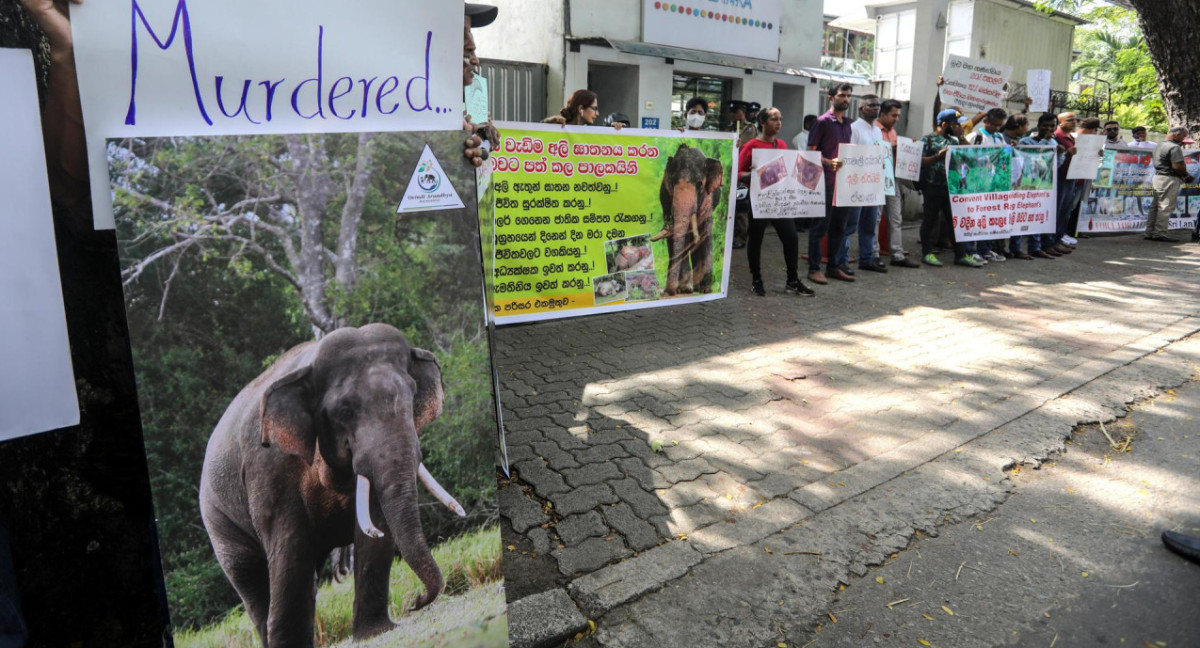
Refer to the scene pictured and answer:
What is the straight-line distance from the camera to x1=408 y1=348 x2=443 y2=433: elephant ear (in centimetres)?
192

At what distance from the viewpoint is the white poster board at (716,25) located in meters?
15.0

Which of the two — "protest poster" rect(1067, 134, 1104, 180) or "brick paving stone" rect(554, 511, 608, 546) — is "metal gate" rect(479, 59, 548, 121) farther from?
"brick paving stone" rect(554, 511, 608, 546)


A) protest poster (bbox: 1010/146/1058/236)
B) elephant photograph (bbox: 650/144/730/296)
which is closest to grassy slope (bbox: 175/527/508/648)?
elephant photograph (bbox: 650/144/730/296)

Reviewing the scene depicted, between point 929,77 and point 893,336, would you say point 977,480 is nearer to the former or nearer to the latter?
point 893,336

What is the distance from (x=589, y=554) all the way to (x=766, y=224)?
18.1 feet

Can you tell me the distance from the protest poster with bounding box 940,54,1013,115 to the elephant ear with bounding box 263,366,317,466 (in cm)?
1163

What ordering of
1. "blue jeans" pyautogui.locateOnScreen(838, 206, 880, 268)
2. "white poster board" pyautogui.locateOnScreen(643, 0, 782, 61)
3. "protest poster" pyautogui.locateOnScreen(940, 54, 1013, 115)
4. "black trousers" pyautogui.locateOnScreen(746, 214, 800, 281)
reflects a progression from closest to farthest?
"black trousers" pyautogui.locateOnScreen(746, 214, 800, 281) < "blue jeans" pyautogui.locateOnScreen(838, 206, 880, 268) < "protest poster" pyautogui.locateOnScreen(940, 54, 1013, 115) < "white poster board" pyautogui.locateOnScreen(643, 0, 782, 61)

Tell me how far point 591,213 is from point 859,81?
1619 cm

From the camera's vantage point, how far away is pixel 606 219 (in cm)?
596

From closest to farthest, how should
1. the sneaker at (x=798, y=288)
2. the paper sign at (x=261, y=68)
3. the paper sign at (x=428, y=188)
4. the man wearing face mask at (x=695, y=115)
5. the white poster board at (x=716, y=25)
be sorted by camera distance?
the paper sign at (x=261, y=68) → the paper sign at (x=428, y=188) → the sneaker at (x=798, y=288) → the man wearing face mask at (x=695, y=115) → the white poster board at (x=716, y=25)

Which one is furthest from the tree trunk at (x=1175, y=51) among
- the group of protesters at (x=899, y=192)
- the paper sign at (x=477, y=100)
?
the paper sign at (x=477, y=100)

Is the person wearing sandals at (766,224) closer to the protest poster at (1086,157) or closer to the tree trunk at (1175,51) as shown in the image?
the protest poster at (1086,157)

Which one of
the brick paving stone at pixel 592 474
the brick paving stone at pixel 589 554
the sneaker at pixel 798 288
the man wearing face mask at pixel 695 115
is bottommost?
the brick paving stone at pixel 589 554

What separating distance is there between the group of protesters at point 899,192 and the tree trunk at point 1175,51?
576 millimetres
